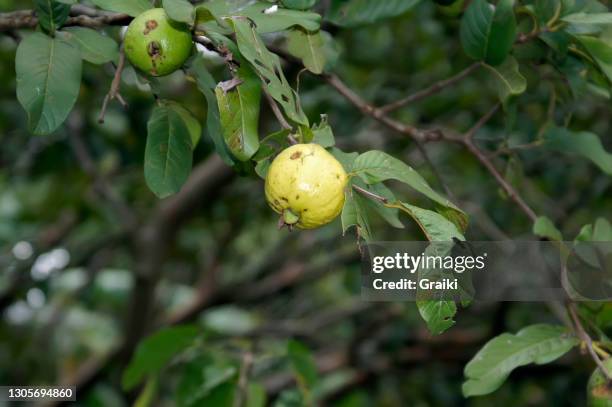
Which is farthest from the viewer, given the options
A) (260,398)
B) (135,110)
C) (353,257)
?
(353,257)

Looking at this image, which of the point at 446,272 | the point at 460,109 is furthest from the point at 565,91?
the point at 460,109

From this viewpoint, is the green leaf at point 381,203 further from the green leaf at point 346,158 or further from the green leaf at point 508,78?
the green leaf at point 508,78

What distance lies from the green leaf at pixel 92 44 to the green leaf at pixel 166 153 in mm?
81

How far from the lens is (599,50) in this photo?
0.95m

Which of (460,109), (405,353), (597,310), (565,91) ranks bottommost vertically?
(405,353)

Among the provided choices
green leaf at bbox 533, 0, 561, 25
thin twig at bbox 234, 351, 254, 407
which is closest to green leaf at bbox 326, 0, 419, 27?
green leaf at bbox 533, 0, 561, 25

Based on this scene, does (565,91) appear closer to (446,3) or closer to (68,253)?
(446,3)

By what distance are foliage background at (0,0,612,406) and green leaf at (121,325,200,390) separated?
9cm

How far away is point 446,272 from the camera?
0.77m

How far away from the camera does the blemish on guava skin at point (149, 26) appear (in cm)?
77

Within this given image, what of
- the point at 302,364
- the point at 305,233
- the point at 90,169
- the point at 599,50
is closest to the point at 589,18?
the point at 599,50

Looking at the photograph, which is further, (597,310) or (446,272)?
(597,310)

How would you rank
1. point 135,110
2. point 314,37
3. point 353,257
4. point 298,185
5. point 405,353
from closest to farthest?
point 298,185, point 314,37, point 135,110, point 405,353, point 353,257

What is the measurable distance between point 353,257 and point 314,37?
158 cm
